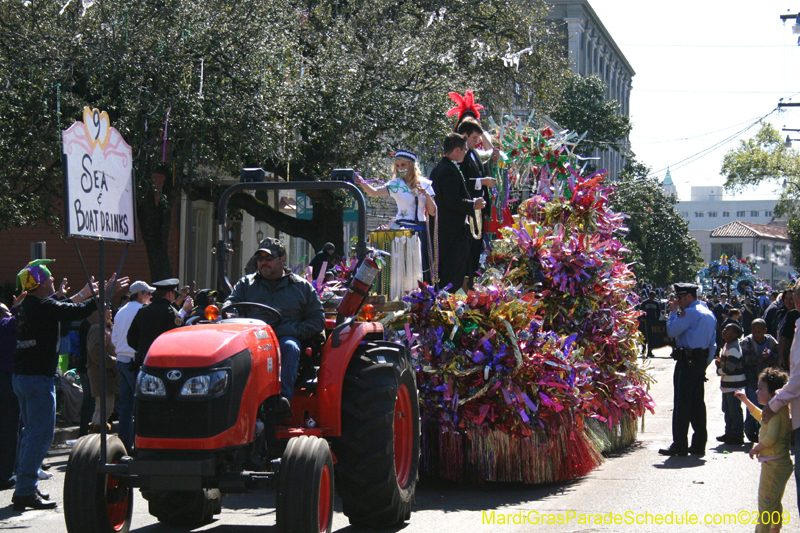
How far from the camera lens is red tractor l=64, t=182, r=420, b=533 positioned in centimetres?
504

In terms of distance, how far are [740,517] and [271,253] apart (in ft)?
13.0

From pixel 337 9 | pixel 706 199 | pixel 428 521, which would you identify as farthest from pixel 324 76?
pixel 706 199

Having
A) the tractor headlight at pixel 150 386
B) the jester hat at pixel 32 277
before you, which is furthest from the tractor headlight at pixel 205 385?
the jester hat at pixel 32 277

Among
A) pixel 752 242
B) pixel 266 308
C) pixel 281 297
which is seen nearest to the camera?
pixel 266 308

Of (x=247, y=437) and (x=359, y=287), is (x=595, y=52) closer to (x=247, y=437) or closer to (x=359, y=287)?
(x=359, y=287)

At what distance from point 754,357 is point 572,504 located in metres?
4.90

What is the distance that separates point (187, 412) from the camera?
16.6 ft

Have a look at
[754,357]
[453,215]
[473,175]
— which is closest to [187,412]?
[453,215]

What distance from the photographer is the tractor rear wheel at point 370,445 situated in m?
5.84

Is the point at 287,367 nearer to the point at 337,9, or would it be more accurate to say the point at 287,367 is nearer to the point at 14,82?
the point at 14,82

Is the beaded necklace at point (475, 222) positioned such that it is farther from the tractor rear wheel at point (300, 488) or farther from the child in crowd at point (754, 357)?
the tractor rear wheel at point (300, 488)

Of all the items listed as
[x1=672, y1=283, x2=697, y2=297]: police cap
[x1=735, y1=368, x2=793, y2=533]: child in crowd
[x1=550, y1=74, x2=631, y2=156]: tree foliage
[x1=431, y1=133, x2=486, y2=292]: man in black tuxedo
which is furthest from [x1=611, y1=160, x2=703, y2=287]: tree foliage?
[x1=735, y1=368, x2=793, y2=533]: child in crowd

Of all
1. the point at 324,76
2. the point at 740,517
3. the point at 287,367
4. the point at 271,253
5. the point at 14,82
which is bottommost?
the point at 740,517

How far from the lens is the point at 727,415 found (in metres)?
10.8
